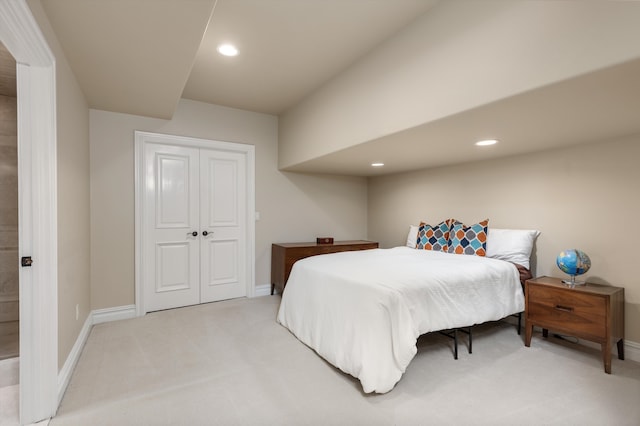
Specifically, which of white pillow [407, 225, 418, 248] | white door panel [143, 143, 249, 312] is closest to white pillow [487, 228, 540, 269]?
white pillow [407, 225, 418, 248]

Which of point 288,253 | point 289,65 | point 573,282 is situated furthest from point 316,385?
point 289,65

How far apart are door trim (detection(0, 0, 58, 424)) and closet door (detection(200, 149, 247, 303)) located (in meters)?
2.17

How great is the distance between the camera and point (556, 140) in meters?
2.68

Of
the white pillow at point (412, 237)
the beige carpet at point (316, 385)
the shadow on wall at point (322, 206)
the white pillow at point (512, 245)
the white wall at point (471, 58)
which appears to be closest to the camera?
the white wall at point (471, 58)

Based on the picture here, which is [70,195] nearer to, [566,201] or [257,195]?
[257,195]

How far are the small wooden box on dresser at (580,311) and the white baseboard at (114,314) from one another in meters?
4.00

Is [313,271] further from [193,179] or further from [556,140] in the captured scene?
[556,140]

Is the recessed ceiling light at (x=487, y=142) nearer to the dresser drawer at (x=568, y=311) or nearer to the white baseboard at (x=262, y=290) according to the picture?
the dresser drawer at (x=568, y=311)

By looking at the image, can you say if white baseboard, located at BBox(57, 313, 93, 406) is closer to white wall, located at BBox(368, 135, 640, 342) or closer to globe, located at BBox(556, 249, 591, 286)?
globe, located at BBox(556, 249, 591, 286)

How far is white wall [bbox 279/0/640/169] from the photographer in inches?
54.2

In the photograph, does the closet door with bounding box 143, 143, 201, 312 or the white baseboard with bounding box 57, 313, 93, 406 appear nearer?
the white baseboard with bounding box 57, 313, 93, 406

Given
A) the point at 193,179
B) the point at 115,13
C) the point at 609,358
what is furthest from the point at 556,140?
the point at 193,179

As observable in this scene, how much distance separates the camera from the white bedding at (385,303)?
6.65ft

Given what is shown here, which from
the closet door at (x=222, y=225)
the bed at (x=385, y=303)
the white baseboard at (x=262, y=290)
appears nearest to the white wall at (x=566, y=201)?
the bed at (x=385, y=303)
